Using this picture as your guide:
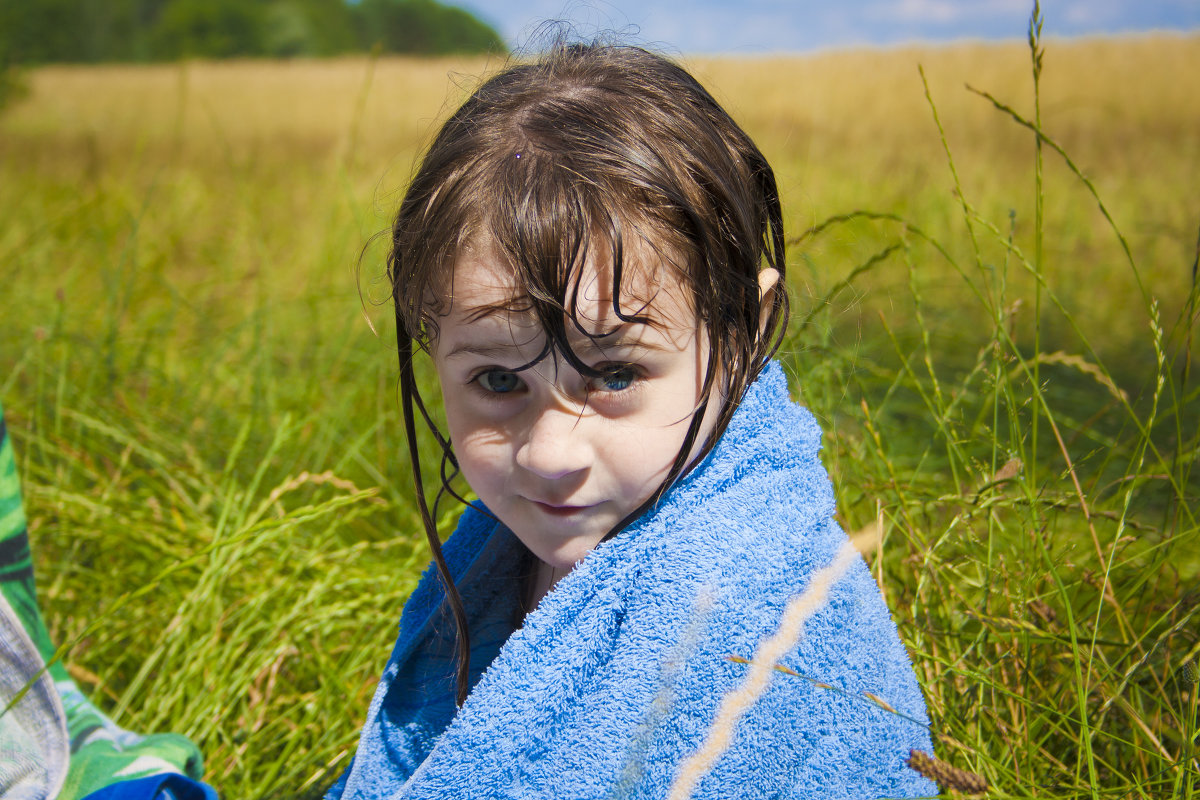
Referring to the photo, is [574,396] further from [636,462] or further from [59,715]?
[59,715]

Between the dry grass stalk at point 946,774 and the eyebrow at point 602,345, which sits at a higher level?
the eyebrow at point 602,345

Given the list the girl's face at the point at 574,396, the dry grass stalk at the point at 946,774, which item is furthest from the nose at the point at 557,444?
the dry grass stalk at the point at 946,774

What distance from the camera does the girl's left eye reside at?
0.88 meters

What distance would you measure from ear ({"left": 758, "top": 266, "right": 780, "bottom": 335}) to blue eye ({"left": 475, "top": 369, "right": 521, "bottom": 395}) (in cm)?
32

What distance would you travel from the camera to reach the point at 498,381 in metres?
0.92

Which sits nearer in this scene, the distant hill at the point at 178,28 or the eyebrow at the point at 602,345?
the eyebrow at the point at 602,345

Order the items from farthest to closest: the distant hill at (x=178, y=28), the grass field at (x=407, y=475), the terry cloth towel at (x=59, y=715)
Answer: the distant hill at (x=178, y=28) → the terry cloth towel at (x=59, y=715) → the grass field at (x=407, y=475)

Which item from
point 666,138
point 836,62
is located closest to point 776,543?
point 666,138

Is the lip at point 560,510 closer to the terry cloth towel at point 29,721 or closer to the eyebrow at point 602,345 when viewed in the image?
the eyebrow at point 602,345

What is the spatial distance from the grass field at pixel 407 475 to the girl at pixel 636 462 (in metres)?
0.15

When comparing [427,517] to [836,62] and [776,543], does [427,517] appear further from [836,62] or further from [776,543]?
[836,62]

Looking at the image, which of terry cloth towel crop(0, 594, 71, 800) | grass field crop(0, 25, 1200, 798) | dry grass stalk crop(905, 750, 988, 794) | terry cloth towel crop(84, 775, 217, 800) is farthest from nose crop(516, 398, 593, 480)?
terry cloth towel crop(0, 594, 71, 800)

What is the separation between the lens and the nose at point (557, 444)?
2.81 feet

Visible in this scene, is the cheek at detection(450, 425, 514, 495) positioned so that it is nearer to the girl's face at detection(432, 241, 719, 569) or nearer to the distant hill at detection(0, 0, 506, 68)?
the girl's face at detection(432, 241, 719, 569)
